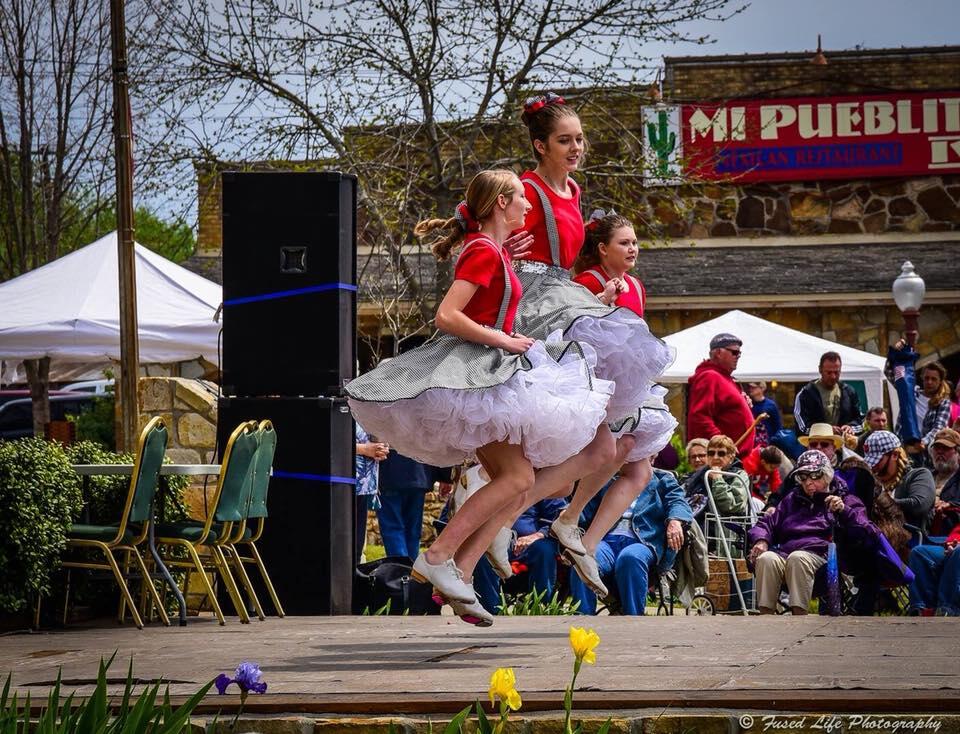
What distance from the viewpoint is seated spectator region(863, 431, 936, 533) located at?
10734 mm

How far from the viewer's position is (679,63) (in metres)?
22.6

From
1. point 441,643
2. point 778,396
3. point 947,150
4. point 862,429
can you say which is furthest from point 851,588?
point 947,150

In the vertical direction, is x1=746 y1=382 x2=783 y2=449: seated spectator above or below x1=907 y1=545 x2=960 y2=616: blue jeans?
above

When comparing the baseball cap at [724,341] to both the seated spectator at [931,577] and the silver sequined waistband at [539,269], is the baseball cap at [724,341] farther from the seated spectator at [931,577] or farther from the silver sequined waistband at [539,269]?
the silver sequined waistband at [539,269]

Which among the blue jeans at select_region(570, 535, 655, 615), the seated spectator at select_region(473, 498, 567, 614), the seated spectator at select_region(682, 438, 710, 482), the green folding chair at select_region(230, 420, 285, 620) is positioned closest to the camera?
the green folding chair at select_region(230, 420, 285, 620)

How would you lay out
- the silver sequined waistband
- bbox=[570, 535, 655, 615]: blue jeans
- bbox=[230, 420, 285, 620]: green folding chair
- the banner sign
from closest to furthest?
the silver sequined waistband, bbox=[230, 420, 285, 620]: green folding chair, bbox=[570, 535, 655, 615]: blue jeans, the banner sign

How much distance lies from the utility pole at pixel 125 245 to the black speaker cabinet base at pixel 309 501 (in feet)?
6.99

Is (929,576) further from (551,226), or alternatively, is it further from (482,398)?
(482,398)

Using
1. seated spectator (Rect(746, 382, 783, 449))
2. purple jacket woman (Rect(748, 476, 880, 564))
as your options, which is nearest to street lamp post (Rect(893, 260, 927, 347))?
seated spectator (Rect(746, 382, 783, 449))

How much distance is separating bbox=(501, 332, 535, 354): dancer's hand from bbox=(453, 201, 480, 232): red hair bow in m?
0.53

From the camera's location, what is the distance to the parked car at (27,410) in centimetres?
2692

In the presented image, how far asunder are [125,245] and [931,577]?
6356 millimetres

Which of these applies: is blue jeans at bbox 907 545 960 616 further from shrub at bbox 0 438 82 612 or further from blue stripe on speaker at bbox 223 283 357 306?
shrub at bbox 0 438 82 612

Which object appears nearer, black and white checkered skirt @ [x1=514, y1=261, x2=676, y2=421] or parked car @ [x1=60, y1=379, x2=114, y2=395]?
black and white checkered skirt @ [x1=514, y1=261, x2=676, y2=421]
